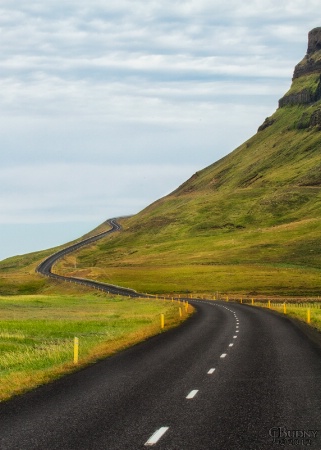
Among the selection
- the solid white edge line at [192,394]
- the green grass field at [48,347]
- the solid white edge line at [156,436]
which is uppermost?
the green grass field at [48,347]

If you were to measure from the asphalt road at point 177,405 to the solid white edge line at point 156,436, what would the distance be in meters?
0.02

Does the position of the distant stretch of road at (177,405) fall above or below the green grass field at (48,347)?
below

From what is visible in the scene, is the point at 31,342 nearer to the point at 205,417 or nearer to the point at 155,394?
the point at 155,394

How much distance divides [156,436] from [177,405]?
305cm

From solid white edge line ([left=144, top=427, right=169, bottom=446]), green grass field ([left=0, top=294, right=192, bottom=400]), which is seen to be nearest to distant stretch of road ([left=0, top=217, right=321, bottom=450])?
solid white edge line ([left=144, top=427, right=169, bottom=446])

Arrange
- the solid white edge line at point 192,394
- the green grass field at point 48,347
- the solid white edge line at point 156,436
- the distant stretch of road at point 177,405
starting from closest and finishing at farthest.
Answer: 1. the solid white edge line at point 156,436
2. the distant stretch of road at point 177,405
3. the solid white edge line at point 192,394
4. the green grass field at point 48,347

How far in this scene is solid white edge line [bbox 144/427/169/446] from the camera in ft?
35.6

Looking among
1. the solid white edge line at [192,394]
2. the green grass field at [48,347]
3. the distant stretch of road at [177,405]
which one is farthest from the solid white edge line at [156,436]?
the green grass field at [48,347]

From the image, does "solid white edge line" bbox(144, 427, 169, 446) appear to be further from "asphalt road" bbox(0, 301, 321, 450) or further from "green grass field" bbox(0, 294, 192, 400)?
"green grass field" bbox(0, 294, 192, 400)

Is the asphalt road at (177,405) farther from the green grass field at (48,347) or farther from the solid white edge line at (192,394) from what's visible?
the green grass field at (48,347)

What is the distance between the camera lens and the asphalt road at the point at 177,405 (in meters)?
11.1

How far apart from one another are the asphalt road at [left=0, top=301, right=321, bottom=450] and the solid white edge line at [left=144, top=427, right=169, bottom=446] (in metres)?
0.02

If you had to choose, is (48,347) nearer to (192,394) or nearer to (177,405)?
(192,394)

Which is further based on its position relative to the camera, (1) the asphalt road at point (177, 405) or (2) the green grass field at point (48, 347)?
(2) the green grass field at point (48, 347)
